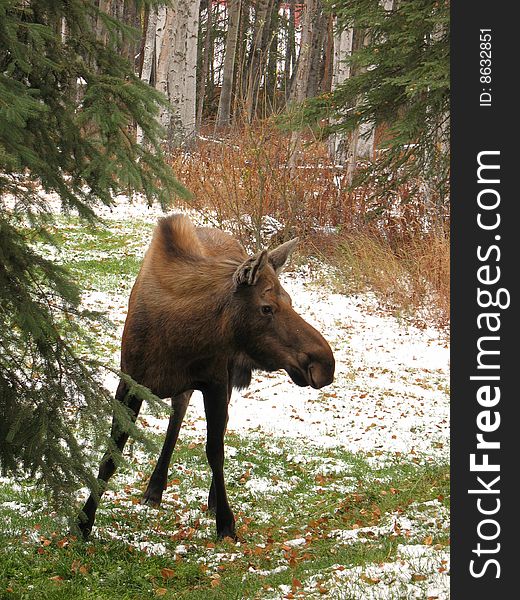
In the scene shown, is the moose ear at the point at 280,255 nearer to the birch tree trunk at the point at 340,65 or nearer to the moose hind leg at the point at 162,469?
the moose hind leg at the point at 162,469

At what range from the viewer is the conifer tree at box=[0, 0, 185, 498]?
4648 mm

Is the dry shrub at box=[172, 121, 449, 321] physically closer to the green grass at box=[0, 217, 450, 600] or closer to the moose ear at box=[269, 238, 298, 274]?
the green grass at box=[0, 217, 450, 600]

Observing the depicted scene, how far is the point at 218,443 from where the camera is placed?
618 cm

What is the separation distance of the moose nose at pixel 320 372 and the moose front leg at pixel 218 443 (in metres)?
0.70

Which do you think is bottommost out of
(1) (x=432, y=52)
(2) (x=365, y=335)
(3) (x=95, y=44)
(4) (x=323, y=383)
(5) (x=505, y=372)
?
(5) (x=505, y=372)

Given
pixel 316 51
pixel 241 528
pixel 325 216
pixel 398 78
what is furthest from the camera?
pixel 316 51

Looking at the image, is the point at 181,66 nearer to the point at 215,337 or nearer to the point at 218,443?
the point at 215,337

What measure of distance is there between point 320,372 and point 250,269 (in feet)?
2.76

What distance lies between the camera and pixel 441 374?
1195cm

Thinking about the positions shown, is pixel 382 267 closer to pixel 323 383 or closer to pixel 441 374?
pixel 441 374

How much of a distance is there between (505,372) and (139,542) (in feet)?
10.4

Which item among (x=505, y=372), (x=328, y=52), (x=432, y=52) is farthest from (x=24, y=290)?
(x=328, y=52)

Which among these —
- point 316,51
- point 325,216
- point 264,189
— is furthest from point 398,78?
point 316,51

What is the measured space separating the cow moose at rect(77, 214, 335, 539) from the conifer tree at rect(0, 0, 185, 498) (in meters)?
0.84
